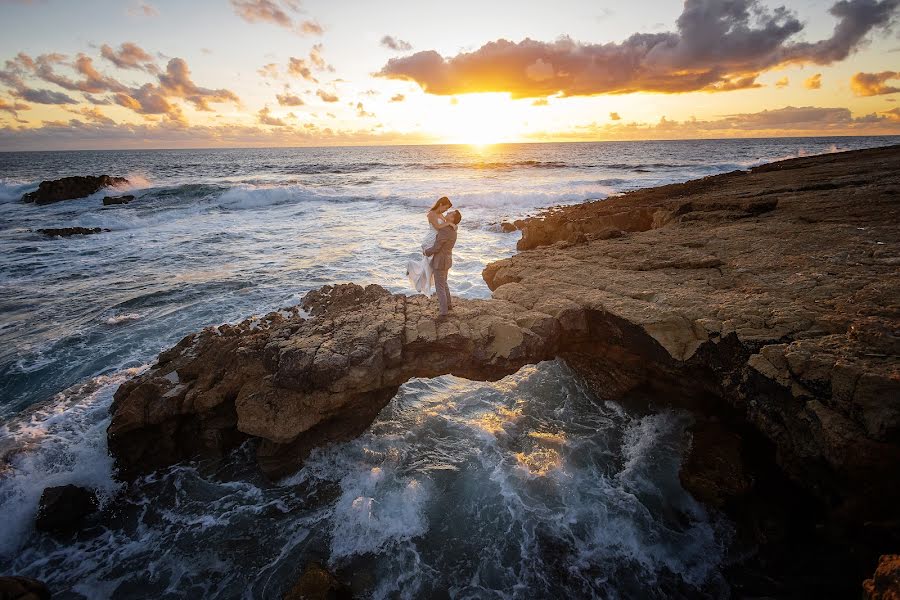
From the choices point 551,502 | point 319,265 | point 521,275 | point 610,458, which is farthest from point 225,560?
point 319,265

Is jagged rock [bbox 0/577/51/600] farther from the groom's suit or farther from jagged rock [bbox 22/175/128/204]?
jagged rock [bbox 22/175/128/204]

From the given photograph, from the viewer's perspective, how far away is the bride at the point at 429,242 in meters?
6.22

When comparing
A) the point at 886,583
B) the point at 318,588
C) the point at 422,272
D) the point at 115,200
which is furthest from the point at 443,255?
the point at 115,200

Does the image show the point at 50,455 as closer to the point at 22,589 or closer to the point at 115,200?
the point at 22,589

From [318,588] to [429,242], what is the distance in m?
4.87

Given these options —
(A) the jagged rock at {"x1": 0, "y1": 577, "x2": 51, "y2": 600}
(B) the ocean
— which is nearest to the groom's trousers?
(B) the ocean

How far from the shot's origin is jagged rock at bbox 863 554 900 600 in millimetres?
2824

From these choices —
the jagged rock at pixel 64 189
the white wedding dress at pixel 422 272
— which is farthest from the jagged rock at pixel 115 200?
the white wedding dress at pixel 422 272

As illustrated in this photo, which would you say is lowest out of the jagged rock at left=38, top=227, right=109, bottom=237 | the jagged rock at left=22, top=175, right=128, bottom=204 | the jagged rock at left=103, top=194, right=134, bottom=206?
the jagged rock at left=38, top=227, right=109, bottom=237

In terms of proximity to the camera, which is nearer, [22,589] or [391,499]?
[22,589]

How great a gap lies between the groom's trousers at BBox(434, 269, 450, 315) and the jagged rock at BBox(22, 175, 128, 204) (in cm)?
4745

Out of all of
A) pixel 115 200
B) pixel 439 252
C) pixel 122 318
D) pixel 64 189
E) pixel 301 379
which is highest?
pixel 64 189

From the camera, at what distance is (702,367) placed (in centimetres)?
554

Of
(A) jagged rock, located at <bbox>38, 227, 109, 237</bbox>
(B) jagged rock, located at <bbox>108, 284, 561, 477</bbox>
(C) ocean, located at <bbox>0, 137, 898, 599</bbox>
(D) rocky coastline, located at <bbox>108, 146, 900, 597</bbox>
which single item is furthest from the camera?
(A) jagged rock, located at <bbox>38, 227, 109, 237</bbox>
